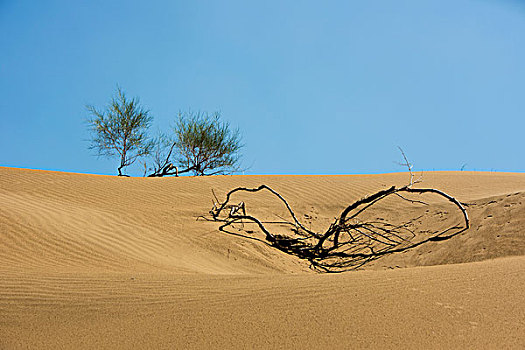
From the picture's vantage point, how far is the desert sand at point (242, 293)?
2.13 metres

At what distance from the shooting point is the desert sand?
213 centimetres

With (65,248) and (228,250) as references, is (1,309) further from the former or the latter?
(228,250)

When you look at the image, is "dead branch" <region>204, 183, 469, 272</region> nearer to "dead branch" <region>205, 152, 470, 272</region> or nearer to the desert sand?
"dead branch" <region>205, 152, 470, 272</region>

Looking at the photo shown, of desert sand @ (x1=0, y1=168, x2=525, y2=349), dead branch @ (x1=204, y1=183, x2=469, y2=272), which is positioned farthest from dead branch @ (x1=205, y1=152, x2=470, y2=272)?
desert sand @ (x1=0, y1=168, x2=525, y2=349)

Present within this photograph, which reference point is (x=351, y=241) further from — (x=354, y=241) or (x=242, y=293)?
(x=242, y=293)

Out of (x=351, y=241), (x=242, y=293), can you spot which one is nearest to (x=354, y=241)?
(x=351, y=241)

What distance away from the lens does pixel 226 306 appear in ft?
8.38

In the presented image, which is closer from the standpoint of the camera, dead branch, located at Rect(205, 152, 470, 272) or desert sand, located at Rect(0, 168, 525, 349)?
desert sand, located at Rect(0, 168, 525, 349)

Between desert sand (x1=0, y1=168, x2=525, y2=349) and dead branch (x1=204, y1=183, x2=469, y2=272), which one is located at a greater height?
dead branch (x1=204, y1=183, x2=469, y2=272)

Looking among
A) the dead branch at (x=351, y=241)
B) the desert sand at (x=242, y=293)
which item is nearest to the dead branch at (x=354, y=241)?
the dead branch at (x=351, y=241)

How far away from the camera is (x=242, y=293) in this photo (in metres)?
2.75

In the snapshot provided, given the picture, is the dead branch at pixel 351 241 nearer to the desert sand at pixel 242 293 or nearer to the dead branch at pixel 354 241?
the dead branch at pixel 354 241

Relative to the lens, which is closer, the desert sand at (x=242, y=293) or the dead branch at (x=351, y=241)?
the desert sand at (x=242, y=293)

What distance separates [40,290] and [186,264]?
185 centimetres
